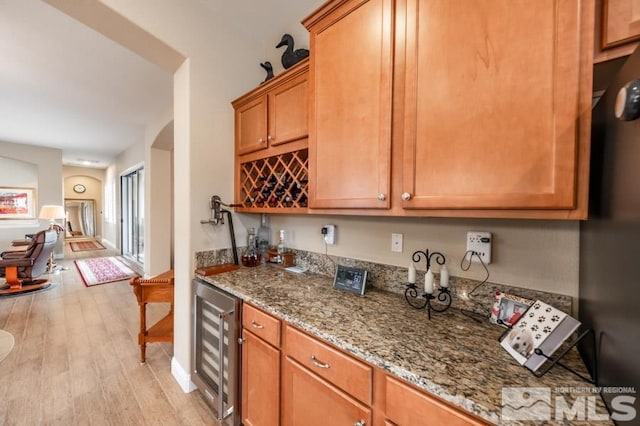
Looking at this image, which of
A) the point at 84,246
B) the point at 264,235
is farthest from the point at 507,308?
the point at 84,246

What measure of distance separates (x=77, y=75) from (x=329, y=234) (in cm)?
341

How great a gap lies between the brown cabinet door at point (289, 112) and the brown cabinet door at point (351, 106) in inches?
5.1

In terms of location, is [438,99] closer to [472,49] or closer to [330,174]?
[472,49]

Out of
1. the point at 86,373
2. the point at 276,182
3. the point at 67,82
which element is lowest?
the point at 86,373

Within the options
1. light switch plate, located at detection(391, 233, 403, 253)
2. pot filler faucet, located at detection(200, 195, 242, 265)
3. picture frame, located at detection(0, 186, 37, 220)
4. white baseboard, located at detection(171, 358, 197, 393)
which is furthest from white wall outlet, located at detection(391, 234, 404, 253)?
picture frame, located at detection(0, 186, 37, 220)

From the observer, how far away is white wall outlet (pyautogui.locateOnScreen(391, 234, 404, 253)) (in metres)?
1.51

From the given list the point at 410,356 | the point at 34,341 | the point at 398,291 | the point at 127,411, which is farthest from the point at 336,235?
the point at 34,341

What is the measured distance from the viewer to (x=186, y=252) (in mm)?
1890

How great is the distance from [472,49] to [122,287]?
544cm

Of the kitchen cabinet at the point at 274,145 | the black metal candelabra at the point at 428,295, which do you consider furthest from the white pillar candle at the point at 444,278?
the kitchen cabinet at the point at 274,145

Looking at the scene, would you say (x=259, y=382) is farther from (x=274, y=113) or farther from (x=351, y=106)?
(x=274, y=113)

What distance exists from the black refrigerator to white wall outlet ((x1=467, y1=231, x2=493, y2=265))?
13.1 inches

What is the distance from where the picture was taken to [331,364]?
1.02 metres

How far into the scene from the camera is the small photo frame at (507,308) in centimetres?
106
